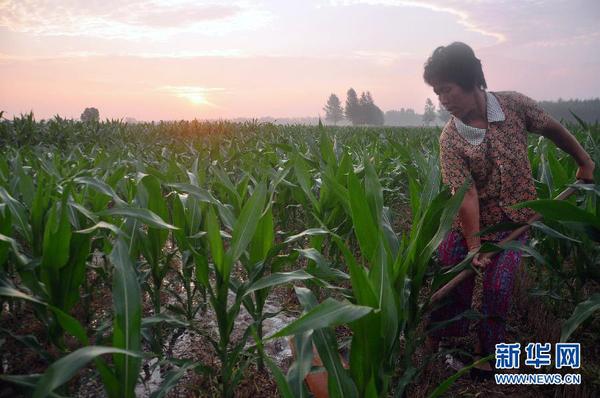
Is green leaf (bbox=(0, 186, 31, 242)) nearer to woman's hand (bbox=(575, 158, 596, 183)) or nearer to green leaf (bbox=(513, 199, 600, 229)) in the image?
green leaf (bbox=(513, 199, 600, 229))

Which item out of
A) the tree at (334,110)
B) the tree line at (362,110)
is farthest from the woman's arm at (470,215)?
the tree at (334,110)

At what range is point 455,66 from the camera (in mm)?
1884

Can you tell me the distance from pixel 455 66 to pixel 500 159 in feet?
1.66

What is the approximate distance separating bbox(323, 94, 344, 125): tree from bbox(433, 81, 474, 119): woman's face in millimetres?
112352

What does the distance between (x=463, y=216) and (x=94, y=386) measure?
1871 mm

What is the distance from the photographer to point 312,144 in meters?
3.30

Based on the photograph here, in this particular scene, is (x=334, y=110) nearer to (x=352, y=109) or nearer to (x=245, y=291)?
(x=352, y=109)

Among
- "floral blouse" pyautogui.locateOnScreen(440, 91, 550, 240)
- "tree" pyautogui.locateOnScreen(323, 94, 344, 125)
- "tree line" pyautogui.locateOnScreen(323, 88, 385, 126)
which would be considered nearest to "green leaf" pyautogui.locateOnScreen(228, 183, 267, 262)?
"floral blouse" pyautogui.locateOnScreen(440, 91, 550, 240)

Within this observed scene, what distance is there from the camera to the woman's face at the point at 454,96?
1.94 metres

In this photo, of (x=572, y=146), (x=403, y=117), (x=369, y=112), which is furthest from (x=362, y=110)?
(x=572, y=146)

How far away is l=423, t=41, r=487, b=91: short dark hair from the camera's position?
1.89 metres

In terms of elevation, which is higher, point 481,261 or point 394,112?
point 394,112

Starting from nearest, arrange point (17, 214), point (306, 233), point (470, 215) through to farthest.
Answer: point (306, 233)
point (17, 214)
point (470, 215)

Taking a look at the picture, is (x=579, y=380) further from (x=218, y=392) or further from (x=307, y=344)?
(x=218, y=392)
